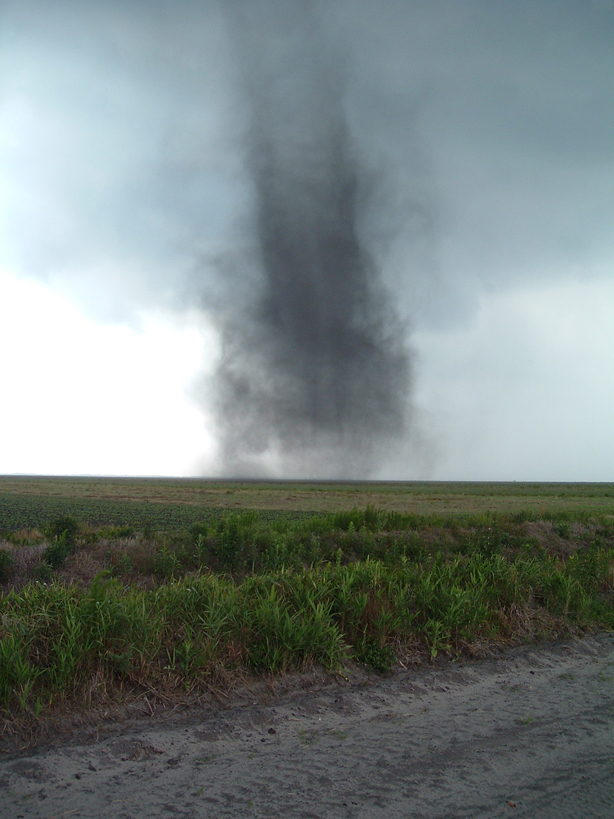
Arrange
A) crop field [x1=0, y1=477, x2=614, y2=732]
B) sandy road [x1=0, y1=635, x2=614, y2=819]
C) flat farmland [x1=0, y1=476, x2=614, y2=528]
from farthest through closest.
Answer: flat farmland [x1=0, y1=476, x2=614, y2=528]
crop field [x1=0, y1=477, x2=614, y2=732]
sandy road [x1=0, y1=635, x2=614, y2=819]

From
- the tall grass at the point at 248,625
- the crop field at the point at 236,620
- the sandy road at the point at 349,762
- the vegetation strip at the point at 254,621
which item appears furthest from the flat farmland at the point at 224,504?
the sandy road at the point at 349,762

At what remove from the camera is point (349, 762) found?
4.58m

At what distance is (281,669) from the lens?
621 cm

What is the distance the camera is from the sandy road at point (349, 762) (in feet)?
13.0

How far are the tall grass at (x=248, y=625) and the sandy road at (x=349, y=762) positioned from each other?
1.93 feet

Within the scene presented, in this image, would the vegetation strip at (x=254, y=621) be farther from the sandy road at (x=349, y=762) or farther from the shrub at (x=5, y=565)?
the sandy road at (x=349, y=762)

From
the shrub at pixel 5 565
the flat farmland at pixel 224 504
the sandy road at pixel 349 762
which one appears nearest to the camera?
the sandy road at pixel 349 762

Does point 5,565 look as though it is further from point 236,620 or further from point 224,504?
point 224,504

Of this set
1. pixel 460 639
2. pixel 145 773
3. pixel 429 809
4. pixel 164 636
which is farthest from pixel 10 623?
pixel 460 639

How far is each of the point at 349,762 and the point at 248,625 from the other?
A: 2.44 m

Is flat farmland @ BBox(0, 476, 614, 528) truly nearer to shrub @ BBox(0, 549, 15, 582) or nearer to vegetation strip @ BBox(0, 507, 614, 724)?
shrub @ BBox(0, 549, 15, 582)

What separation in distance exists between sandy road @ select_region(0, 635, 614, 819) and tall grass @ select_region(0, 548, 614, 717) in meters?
0.59

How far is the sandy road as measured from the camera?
13.0 feet

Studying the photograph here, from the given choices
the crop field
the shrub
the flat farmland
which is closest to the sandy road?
the crop field
